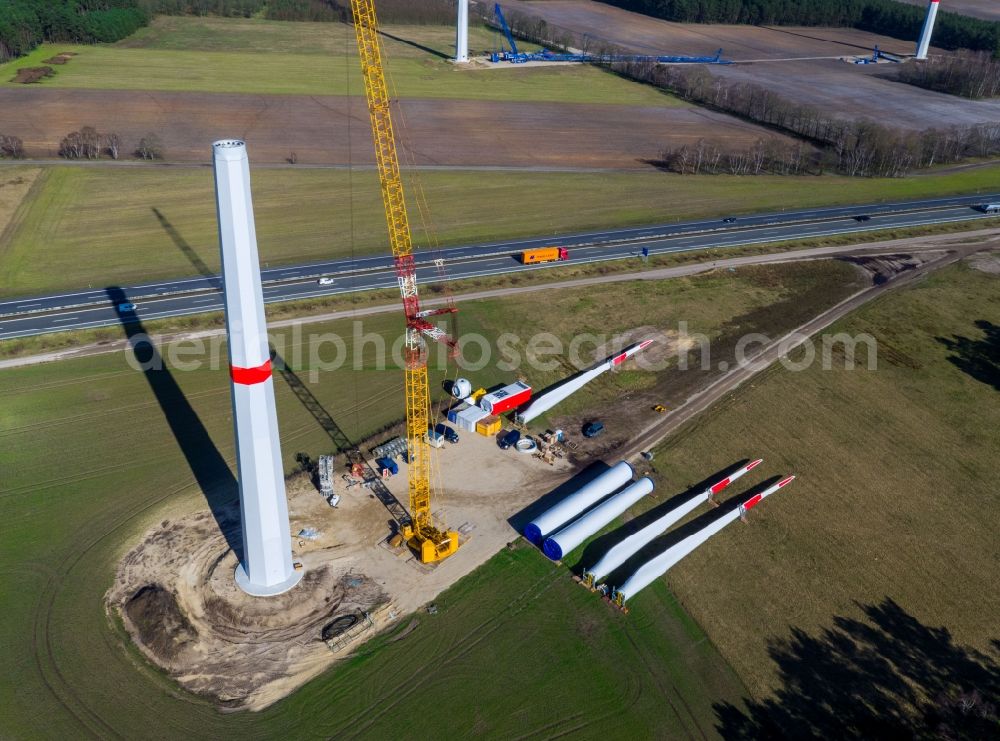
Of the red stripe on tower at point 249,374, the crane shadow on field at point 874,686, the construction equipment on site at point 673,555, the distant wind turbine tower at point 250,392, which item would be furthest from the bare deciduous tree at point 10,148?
the crane shadow on field at point 874,686

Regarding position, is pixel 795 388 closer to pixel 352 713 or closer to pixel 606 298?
pixel 606 298

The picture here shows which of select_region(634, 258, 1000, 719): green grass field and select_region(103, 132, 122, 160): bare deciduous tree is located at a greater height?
select_region(103, 132, 122, 160): bare deciduous tree

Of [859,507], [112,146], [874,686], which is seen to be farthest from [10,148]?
[874,686]

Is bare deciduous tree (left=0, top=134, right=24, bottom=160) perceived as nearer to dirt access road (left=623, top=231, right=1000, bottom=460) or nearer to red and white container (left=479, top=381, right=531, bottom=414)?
red and white container (left=479, top=381, right=531, bottom=414)

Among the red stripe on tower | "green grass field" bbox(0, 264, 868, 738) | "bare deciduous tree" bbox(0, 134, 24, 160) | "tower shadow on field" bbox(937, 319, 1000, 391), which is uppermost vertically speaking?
the red stripe on tower

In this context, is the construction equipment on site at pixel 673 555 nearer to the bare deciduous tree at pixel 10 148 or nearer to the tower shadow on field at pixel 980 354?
the tower shadow on field at pixel 980 354

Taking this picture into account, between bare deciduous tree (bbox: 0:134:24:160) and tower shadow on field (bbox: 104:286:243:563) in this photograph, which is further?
bare deciduous tree (bbox: 0:134:24:160)

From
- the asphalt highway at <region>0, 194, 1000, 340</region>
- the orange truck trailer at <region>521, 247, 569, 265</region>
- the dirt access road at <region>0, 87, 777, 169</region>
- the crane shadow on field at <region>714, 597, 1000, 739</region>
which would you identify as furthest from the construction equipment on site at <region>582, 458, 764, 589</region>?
the dirt access road at <region>0, 87, 777, 169</region>

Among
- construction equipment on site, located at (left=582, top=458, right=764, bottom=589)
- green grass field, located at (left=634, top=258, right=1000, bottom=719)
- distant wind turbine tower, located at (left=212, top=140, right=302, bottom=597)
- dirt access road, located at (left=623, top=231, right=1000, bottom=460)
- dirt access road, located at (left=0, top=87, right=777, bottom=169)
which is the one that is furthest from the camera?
dirt access road, located at (left=0, top=87, right=777, bottom=169)
